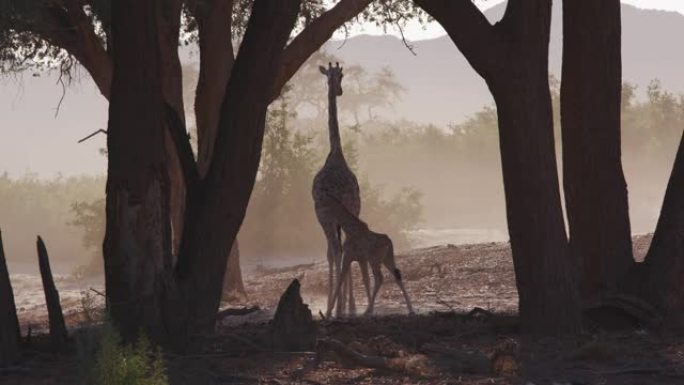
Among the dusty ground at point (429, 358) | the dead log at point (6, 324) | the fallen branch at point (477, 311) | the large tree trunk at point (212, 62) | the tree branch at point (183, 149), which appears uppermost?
the large tree trunk at point (212, 62)

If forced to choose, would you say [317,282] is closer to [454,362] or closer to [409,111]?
[454,362]

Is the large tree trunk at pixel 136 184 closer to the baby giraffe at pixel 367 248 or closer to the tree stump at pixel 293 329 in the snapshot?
the tree stump at pixel 293 329

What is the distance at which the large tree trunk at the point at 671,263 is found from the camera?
916cm

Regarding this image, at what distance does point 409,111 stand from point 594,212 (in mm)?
143576

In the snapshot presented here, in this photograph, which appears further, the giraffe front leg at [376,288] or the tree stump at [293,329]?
the giraffe front leg at [376,288]

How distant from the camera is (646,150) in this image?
Answer: 131ft

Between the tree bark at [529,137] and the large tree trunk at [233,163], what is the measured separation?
1.31 metres

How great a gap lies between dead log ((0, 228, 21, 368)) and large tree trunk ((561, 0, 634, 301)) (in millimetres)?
4173

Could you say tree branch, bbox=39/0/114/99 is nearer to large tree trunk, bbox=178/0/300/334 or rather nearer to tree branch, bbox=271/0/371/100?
tree branch, bbox=271/0/371/100

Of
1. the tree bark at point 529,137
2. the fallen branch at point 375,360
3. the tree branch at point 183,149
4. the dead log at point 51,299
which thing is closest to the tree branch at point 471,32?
the tree bark at point 529,137

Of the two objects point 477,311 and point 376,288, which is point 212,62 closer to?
point 376,288

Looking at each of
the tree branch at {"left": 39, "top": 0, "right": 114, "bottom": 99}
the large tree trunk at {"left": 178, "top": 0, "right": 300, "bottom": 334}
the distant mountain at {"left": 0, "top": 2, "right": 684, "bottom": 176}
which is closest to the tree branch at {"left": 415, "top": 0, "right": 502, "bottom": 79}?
the large tree trunk at {"left": 178, "top": 0, "right": 300, "bottom": 334}

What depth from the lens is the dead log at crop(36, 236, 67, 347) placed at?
783 cm

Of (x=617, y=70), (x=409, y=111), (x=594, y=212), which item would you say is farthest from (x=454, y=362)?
(x=409, y=111)
